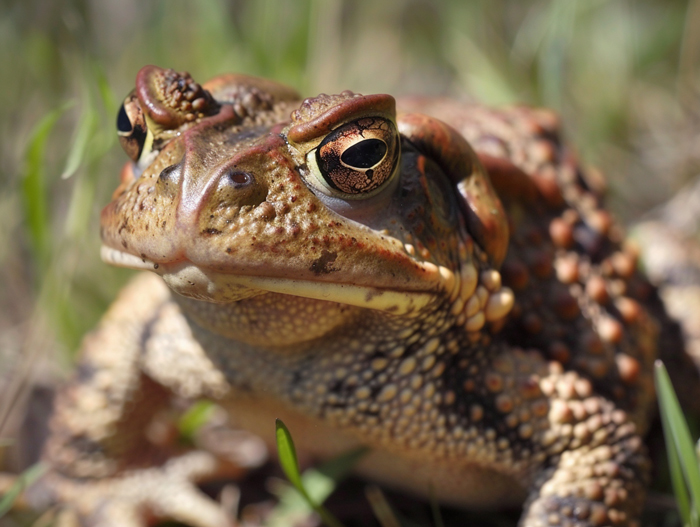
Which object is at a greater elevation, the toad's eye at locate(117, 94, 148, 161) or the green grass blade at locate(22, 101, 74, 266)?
the toad's eye at locate(117, 94, 148, 161)

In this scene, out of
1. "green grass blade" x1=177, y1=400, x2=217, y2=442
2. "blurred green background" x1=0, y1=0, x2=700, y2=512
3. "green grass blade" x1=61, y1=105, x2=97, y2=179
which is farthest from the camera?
"blurred green background" x1=0, y1=0, x2=700, y2=512

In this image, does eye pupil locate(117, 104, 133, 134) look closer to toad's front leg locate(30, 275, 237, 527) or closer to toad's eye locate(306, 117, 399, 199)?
toad's eye locate(306, 117, 399, 199)

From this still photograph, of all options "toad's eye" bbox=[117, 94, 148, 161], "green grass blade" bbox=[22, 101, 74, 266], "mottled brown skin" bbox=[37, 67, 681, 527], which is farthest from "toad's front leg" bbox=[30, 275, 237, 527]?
"toad's eye" bbox=[117, 94, 148, 161]

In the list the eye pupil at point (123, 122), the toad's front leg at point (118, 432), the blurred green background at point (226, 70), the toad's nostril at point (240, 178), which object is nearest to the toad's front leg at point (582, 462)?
the toad's nostril at point (240, 178)

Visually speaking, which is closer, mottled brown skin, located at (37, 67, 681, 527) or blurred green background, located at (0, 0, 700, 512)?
mottled brown skin, located at (37, 67, 681, 527)

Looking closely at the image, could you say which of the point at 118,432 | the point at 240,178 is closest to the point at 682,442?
the point at 240,178

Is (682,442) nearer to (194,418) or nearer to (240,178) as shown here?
(240,178)
